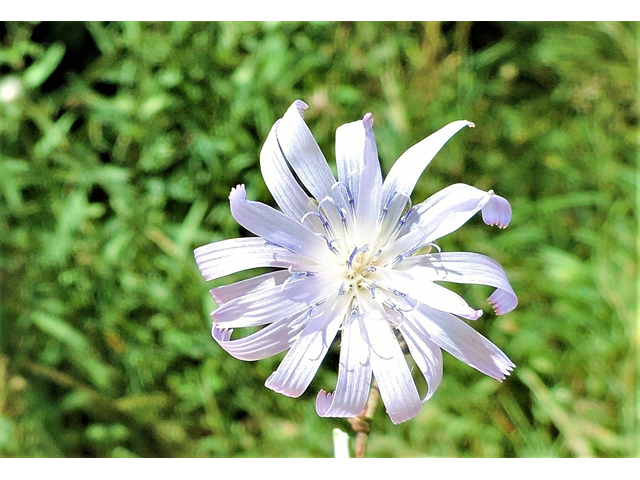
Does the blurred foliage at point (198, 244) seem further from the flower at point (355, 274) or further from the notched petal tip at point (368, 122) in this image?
the notched petal tip at point (368, 122)

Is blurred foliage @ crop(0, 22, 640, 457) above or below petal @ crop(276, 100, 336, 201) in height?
below

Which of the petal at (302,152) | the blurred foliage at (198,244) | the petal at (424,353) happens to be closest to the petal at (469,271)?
the petal at (424,353)

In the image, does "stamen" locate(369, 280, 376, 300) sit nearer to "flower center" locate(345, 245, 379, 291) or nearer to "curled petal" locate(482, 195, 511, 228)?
"flower center" locate(345, 245, 379, 291)

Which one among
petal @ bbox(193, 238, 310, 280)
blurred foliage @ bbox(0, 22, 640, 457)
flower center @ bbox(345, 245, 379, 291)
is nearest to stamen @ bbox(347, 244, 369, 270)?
flower center @ bbox(345, 245, 379, 291)

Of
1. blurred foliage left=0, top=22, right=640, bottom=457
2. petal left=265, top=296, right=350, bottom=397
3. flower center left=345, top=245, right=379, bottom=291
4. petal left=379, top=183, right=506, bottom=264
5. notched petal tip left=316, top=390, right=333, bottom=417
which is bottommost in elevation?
blurred foliage left=0, top=22, right=640, bottom=457

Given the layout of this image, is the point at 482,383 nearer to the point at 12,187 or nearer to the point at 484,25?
the point at 484,25
